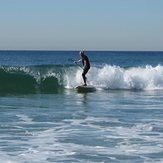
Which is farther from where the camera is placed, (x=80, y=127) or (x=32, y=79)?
(x=32, y=79)

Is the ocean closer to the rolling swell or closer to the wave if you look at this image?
the rolling swell

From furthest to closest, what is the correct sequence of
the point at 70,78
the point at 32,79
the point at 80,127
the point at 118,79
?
the point at 32,79
the point at 70,78
the point at 118,79
the point at 80,127

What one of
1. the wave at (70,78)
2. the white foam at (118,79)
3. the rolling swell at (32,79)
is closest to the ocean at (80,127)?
the rolling swell at (32,79)

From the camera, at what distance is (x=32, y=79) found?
28031 millimetres

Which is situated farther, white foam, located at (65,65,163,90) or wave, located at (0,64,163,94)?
white foam, located at (65,65,163,90)

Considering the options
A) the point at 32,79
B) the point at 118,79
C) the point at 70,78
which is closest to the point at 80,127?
the point at 118,79

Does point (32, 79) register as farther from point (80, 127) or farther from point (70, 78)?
point (80, 127)

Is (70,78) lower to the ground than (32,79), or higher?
lower

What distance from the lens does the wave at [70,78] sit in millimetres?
25828

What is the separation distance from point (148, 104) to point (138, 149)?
7.39m

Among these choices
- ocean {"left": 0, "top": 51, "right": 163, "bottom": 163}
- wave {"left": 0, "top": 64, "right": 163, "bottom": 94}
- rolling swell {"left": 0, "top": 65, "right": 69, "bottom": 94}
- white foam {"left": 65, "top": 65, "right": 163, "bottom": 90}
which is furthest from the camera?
white foam {"left": 65, "top": 65, "right": 163, "bottom": 90}

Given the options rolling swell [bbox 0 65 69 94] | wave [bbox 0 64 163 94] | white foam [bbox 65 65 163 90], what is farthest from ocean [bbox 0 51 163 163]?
white foam [bbox 65 65 163 90]

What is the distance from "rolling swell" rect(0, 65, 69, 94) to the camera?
24.7 metres

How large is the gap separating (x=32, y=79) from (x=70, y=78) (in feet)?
6.85
